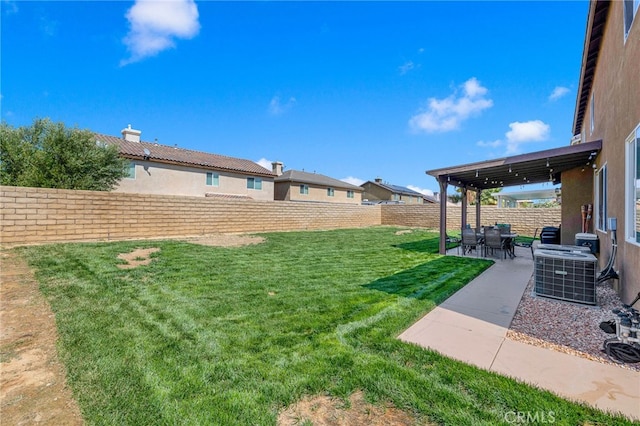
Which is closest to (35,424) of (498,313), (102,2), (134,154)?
(498,313)

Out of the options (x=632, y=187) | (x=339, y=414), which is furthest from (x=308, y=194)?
(x=339, y=414)

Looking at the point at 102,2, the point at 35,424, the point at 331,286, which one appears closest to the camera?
the point at 35,424

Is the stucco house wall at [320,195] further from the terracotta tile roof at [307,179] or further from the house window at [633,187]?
the house window at [633,187]

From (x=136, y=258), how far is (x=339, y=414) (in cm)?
767

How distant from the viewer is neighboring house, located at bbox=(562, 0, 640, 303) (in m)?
4.27

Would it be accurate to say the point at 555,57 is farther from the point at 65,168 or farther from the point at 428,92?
the point at 65,168

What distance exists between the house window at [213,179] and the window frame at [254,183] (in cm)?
280

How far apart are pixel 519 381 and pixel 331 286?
3596 millimetres

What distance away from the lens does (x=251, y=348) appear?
326 centimetres

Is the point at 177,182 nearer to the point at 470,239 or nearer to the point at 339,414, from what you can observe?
the point at 470,239

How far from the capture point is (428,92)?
1689 centimetres

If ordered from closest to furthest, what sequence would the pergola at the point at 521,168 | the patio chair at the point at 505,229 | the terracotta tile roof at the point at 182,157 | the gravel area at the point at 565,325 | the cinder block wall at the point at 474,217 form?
1. the gravel area at the point at 565,325
2. the pergola at the point at 521,168
3. the patio chair at the point at 505,229
4. the cinder block wall at the point at 474,217
5. the terracotta tile roof at the point at 182,157

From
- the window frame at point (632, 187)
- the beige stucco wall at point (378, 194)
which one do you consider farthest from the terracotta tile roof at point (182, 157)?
the beige stucco wall at point (378, 194)

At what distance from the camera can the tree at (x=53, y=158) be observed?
1194 centimetres
